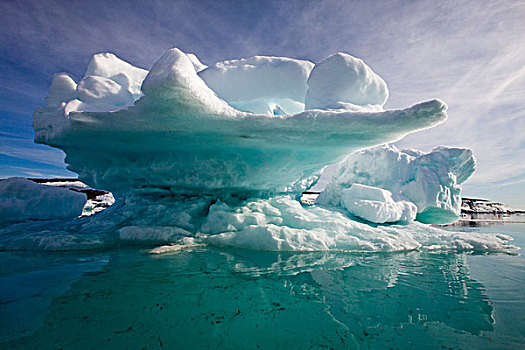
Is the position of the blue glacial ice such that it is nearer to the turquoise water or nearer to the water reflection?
the turquoise water

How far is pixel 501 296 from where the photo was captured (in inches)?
105

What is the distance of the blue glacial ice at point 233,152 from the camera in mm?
4148

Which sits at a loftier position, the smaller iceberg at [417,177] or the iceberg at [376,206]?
the smaller iceberg at [417,177]

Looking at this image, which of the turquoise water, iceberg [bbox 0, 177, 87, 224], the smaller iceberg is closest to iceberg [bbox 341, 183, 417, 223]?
the smaller iceberg

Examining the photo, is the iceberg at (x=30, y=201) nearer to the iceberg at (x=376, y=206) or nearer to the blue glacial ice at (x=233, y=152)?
the blue glacial ice at (x=233, y=152)

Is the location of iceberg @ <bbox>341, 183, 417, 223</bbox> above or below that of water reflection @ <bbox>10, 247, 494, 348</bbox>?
above

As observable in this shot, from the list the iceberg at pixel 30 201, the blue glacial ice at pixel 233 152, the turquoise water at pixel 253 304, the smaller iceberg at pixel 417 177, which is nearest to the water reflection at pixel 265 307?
the turquoise water at pixel 253 304

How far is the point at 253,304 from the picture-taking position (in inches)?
89.0

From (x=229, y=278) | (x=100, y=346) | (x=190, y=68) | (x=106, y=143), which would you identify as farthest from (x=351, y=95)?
(x=100, y=346)

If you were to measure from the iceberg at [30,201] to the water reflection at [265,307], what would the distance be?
5.86 metres

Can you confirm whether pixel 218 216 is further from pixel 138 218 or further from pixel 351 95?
pixel 351 95

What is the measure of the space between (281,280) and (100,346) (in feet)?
6.23

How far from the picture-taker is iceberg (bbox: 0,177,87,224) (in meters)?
6.79

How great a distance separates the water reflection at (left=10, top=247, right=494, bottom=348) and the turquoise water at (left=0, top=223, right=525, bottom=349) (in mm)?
11
